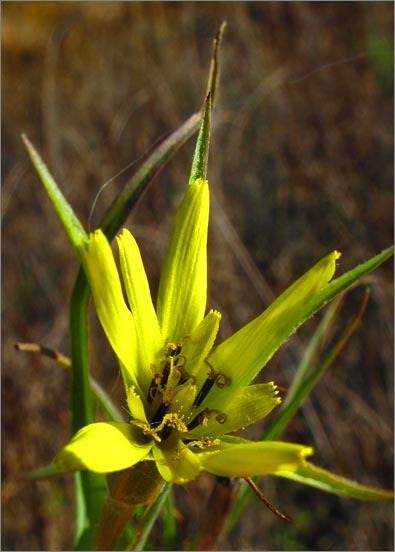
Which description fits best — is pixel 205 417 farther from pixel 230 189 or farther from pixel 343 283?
pixel 230 189

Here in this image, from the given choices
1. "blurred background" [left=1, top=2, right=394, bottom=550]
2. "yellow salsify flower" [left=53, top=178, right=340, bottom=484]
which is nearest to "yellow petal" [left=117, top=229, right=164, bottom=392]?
"yellow salsify flower" [left=53, top=178, right=340, bottom=484]

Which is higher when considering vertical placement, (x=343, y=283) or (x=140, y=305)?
(x=140, y=305)

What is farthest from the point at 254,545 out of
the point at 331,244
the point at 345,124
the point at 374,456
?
the point at 345,124

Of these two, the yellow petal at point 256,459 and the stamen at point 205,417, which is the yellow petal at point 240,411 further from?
the yellow petal at point 256,459

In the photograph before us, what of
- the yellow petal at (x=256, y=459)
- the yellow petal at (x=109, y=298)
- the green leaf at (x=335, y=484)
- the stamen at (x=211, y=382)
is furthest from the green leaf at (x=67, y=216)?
the green leaf at (x=335, y=484)

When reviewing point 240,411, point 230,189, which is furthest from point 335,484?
point 230,189

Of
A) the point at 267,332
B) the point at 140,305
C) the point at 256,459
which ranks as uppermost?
the point at 140,305

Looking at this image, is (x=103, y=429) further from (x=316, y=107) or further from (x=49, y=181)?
(x=316, y=107)
